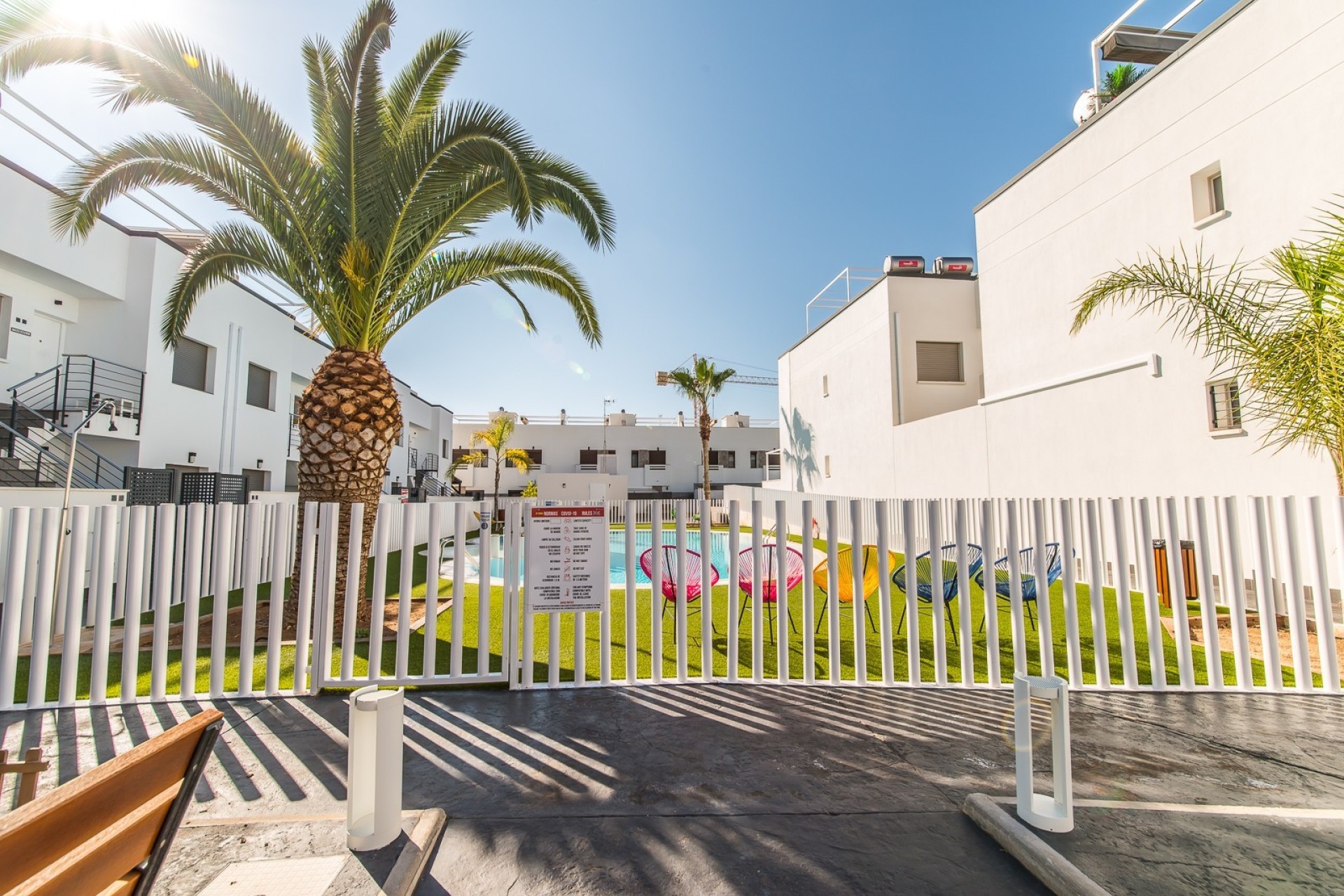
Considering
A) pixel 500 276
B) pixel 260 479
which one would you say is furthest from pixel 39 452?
pixel 260 479

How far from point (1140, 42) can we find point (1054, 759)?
1477cm

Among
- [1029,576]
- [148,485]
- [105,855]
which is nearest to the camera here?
[105,855]

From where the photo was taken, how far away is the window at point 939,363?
1681cm

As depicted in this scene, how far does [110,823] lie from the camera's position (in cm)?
137

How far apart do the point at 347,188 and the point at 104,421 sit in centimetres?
886

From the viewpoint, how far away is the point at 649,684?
4504mm

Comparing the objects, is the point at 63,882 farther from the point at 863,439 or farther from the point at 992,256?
the point at 863,439

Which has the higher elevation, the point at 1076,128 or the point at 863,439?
the point at 1076,128

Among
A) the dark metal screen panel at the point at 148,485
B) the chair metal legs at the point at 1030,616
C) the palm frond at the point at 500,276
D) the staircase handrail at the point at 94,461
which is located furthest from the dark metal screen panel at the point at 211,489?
the chair metal legs at the point at 1030,616

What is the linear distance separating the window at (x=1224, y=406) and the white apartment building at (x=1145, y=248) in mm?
22

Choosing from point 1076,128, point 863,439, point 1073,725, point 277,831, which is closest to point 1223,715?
point 1073,725

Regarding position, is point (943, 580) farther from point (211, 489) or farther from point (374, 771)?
point (211, 489)

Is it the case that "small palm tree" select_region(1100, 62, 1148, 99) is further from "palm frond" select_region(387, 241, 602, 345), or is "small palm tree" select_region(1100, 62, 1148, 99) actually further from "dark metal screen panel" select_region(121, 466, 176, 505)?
"dark metal screen panel" select_region(121, 466, 176, 505)

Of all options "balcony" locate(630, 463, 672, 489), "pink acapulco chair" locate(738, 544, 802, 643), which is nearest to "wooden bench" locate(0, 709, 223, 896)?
"pink acapulco chair" locate(738, 544, 802, 643)
